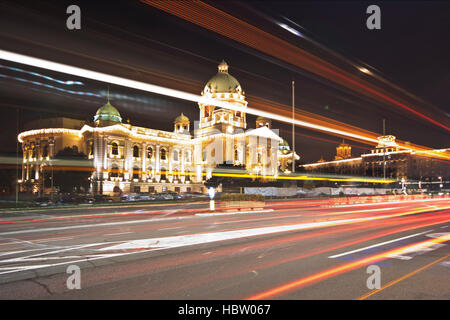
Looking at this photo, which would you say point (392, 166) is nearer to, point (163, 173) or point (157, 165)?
point (163, 173)

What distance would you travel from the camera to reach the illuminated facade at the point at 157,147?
66537 millimetres

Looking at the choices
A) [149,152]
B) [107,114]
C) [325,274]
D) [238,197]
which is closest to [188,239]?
[325,274]

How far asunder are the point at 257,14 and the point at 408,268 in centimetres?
1542

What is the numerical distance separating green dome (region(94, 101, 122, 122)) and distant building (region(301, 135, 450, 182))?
2294 inches

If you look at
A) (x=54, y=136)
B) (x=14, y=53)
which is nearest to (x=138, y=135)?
(x=54, y=136)

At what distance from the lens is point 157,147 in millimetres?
76125

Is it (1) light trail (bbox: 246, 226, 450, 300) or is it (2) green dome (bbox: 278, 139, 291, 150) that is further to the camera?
(2) green dome (bbox: 278, 139, 291, 150)

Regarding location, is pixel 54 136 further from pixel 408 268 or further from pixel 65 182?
pixel 408 268

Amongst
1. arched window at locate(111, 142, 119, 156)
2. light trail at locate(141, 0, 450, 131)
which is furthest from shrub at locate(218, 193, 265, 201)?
arched window at locate(111, 142, 119, 156)

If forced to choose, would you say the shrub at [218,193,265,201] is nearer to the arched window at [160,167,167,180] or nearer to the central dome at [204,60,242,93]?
the arched window at [160,167,167,180]

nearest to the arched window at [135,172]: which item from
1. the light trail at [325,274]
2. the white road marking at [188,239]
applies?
the white road marking at [188,239]

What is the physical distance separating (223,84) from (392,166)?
2735 inches

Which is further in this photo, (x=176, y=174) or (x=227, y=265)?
(x=176, y=174)

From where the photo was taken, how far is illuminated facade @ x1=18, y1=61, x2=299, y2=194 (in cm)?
6654
